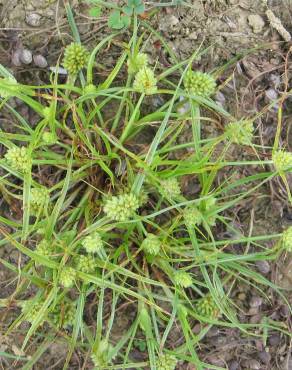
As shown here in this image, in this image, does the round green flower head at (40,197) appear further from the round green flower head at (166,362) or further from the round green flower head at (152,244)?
the round green flower head at (166,362)

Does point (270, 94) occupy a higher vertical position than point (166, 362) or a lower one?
higher

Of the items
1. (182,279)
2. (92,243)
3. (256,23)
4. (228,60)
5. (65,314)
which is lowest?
(65,314)

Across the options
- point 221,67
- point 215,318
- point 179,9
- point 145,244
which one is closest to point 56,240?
point 145,244

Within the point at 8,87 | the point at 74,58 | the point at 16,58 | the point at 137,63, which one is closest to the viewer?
the point at 8,87

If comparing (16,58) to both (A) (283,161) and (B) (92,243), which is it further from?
(A) (283,161)

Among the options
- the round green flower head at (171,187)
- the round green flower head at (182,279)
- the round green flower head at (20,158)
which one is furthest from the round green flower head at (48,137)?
the round green flower head at (182,279)

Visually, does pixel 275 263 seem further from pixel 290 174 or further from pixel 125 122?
pixel 125 122

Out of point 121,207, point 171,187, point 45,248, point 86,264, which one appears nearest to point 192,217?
point 171,187
